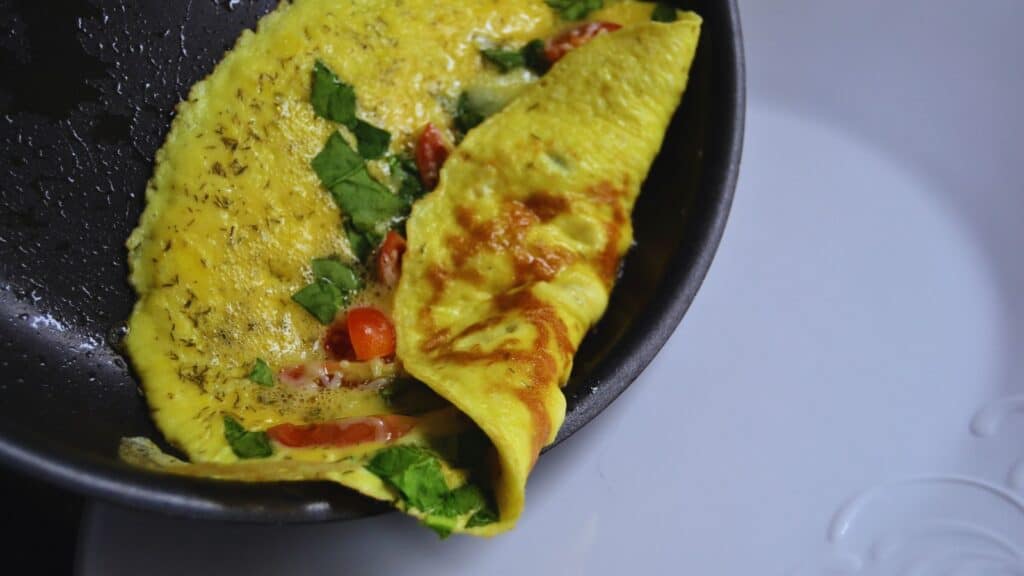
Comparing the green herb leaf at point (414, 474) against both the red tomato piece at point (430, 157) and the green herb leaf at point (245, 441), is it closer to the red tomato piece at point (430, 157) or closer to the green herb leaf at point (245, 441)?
the green herb leaf at point (245, 441)

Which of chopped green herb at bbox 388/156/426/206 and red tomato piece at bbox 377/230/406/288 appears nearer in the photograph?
red tomato piece at bbox 377/230/406/288

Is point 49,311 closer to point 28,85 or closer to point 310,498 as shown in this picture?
point 28,85

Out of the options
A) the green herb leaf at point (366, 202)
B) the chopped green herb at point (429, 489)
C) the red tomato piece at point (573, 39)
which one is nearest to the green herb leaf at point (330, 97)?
the green herb leaf at point (366, 202)

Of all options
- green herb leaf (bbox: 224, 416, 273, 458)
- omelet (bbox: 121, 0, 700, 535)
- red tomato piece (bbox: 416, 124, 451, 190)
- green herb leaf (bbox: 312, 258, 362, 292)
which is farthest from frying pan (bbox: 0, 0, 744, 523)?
red tomato piece (bbox: 416, 124, 451, 190)

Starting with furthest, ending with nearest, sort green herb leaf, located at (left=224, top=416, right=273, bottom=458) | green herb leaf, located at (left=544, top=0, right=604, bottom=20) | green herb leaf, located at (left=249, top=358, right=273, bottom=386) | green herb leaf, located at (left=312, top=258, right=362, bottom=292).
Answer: green herb leaf, located at (left=544, top=0, right=604, bottom=20)
green herb leaf, located at (left=312, top=258, right=362, bottom=292)
green herb leaf, located at (left=249, top=358, right=273, bottom=386)
green herb leaf, located at (left=224, top=416, right=273, bottom=458)

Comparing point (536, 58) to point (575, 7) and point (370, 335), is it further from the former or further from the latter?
point (370, 335)

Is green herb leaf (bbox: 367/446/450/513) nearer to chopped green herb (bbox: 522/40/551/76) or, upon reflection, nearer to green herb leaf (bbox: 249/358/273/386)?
green herb leaf (bbox: 249/358/273/386)
